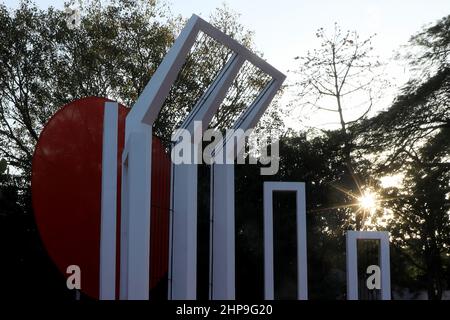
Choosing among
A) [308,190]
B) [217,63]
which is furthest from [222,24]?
[308,190]

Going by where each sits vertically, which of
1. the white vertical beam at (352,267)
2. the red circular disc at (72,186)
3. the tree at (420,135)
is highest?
the tree at (420,135)

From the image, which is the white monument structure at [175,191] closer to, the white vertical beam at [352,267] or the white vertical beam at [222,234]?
the white vertical beam at [222,234]

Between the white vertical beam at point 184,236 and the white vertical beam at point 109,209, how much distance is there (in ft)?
2.32

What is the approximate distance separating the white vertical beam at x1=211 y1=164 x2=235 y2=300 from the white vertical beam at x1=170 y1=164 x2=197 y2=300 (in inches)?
42.8

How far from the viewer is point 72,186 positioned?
420 inches

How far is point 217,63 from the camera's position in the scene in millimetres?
20797

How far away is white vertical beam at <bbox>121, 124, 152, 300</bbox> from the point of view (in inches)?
275

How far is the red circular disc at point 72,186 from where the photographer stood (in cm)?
1062

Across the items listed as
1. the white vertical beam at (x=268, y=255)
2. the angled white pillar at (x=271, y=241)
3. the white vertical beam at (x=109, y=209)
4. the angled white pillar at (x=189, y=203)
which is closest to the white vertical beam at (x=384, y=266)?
the angled white pillar at (x=271, y=241)

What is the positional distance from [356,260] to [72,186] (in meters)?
4.43

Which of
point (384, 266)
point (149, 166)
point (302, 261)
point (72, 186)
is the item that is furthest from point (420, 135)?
point (149, 166)

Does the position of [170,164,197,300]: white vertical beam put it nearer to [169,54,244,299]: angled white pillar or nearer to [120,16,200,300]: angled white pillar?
[169,54,244,299]: angled white pillar

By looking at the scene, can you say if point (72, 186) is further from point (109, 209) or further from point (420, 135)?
point (420, 135)
